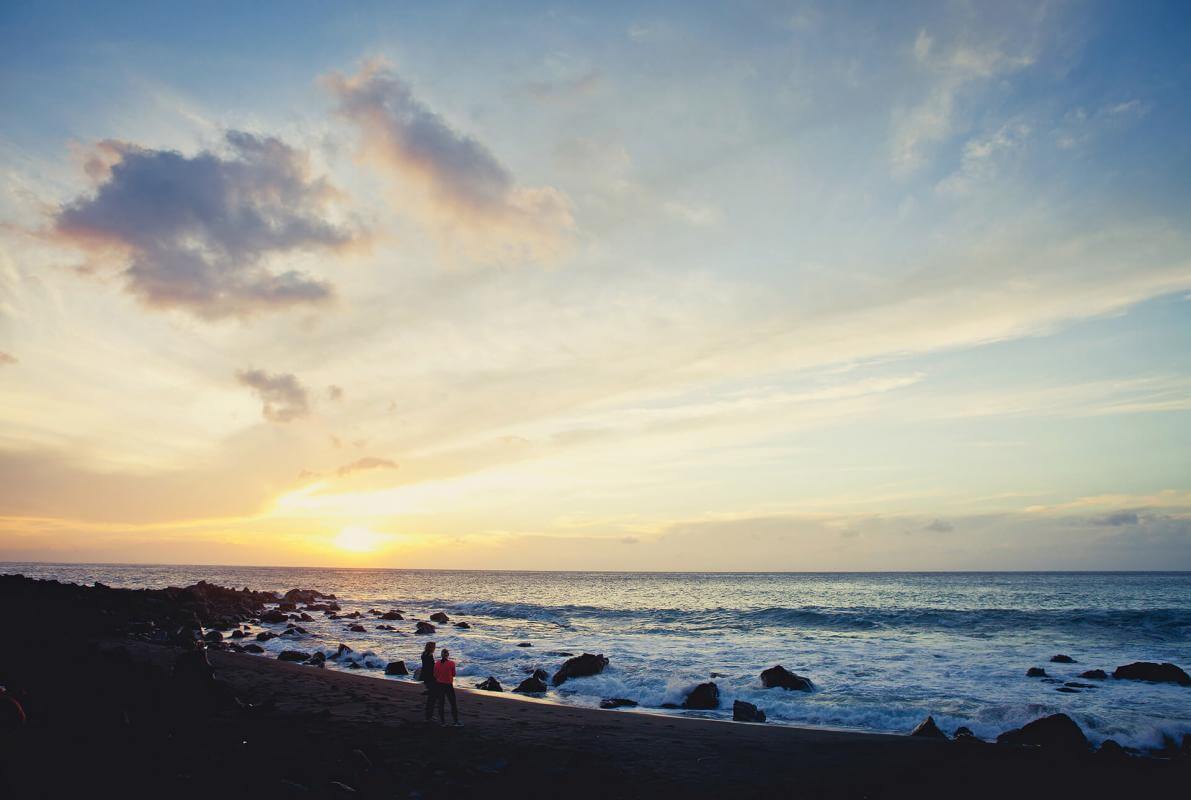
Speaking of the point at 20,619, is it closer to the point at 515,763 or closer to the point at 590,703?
the point at 590,703

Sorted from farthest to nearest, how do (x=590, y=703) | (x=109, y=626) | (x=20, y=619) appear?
(x=109, y=626), (x=20, y=619), (x=590, y=703)

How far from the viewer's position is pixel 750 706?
19391mm

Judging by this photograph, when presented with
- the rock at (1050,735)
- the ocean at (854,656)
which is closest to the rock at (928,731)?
the ocean at (854,656)

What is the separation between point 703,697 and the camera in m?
21.2

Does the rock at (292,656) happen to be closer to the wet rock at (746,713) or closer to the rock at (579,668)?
the rock at (579,668)

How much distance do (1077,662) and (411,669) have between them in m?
31.7

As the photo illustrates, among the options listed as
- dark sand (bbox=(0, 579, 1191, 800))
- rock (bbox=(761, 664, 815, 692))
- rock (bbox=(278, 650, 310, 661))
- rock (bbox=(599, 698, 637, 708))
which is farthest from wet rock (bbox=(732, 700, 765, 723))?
rock (bbox=(278, 650, 310, 661))

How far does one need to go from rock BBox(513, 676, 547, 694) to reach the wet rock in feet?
26.9

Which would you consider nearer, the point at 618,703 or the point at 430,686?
the point at 430,686

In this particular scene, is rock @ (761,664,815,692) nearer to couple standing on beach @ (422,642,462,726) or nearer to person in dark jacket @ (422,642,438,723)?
couple standing on beach @ (422,642,462,726)

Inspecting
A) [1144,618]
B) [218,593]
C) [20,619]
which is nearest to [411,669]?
[20,619]

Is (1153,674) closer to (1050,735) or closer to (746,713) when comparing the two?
(1050,735)

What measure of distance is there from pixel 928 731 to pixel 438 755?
13580 millimetres

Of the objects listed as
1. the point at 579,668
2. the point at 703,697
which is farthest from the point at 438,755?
the point at 579,668
